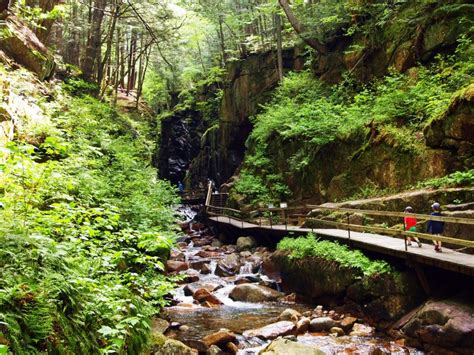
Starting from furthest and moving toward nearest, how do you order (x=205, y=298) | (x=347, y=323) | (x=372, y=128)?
1. (x=372, y=128)
2. (x=205, y=298)
3. (x=347, y=323)

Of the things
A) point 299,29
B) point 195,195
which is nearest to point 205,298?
point 299,29

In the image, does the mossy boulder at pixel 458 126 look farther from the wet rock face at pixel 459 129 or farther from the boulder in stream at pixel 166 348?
the boulder in stream at pixel 166 348

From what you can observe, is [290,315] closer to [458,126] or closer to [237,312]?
[237,312]

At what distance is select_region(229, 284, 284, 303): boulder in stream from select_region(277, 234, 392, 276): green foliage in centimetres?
122

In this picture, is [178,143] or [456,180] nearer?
[456,180]

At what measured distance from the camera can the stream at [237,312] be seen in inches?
291

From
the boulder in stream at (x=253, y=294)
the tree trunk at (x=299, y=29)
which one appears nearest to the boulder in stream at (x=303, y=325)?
the boulder in stream at (x=253, y=294)

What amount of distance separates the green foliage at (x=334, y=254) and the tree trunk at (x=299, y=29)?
13.1 metres

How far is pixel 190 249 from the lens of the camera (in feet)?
61.7

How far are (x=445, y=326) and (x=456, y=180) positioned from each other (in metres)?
4.88

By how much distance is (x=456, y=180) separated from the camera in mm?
10102

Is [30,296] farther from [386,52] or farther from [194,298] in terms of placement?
[386,52]

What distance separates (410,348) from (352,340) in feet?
3.56

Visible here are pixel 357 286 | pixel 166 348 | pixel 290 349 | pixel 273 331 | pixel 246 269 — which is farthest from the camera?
pixel 246 269
